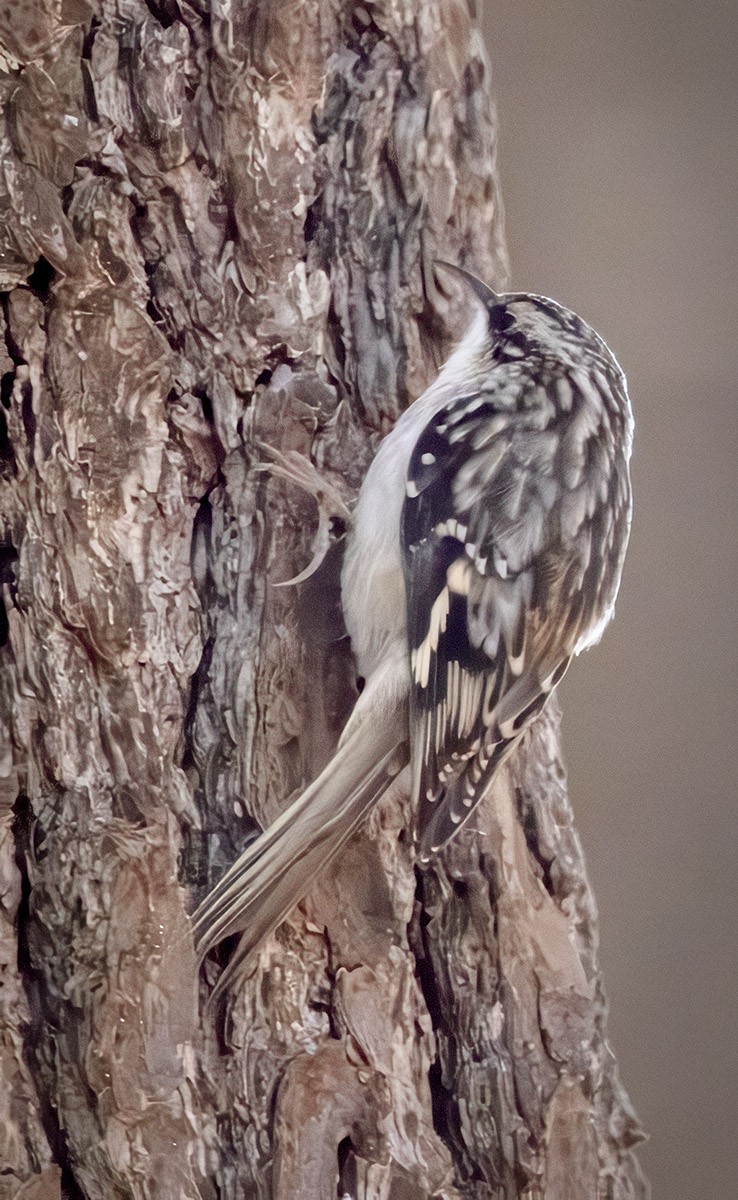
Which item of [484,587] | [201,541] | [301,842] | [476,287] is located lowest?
[301,842]

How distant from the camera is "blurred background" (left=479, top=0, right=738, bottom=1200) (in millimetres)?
792

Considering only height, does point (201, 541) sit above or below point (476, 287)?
below

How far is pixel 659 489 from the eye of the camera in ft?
2.67

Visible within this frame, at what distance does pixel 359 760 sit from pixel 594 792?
229 mm

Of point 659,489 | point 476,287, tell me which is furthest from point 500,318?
point 659,489

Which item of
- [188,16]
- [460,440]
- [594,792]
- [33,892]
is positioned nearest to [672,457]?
[460,440]

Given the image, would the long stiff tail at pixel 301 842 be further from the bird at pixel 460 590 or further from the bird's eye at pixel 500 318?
the bird's eye at pixel 500 318

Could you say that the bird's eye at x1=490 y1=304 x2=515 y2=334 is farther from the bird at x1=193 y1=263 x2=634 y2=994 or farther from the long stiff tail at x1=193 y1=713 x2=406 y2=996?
the long stiff tail at x1=193 y1=713 x2=406 y2=996

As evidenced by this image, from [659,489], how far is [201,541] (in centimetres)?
41

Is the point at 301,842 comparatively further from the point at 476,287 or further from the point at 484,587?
the point at 476,287

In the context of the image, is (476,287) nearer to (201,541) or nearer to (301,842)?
(201,541)

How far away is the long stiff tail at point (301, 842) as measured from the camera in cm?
76

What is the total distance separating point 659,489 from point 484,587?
19 cm

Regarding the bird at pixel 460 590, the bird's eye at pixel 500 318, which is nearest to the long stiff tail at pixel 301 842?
the bird at pixel 460 590
